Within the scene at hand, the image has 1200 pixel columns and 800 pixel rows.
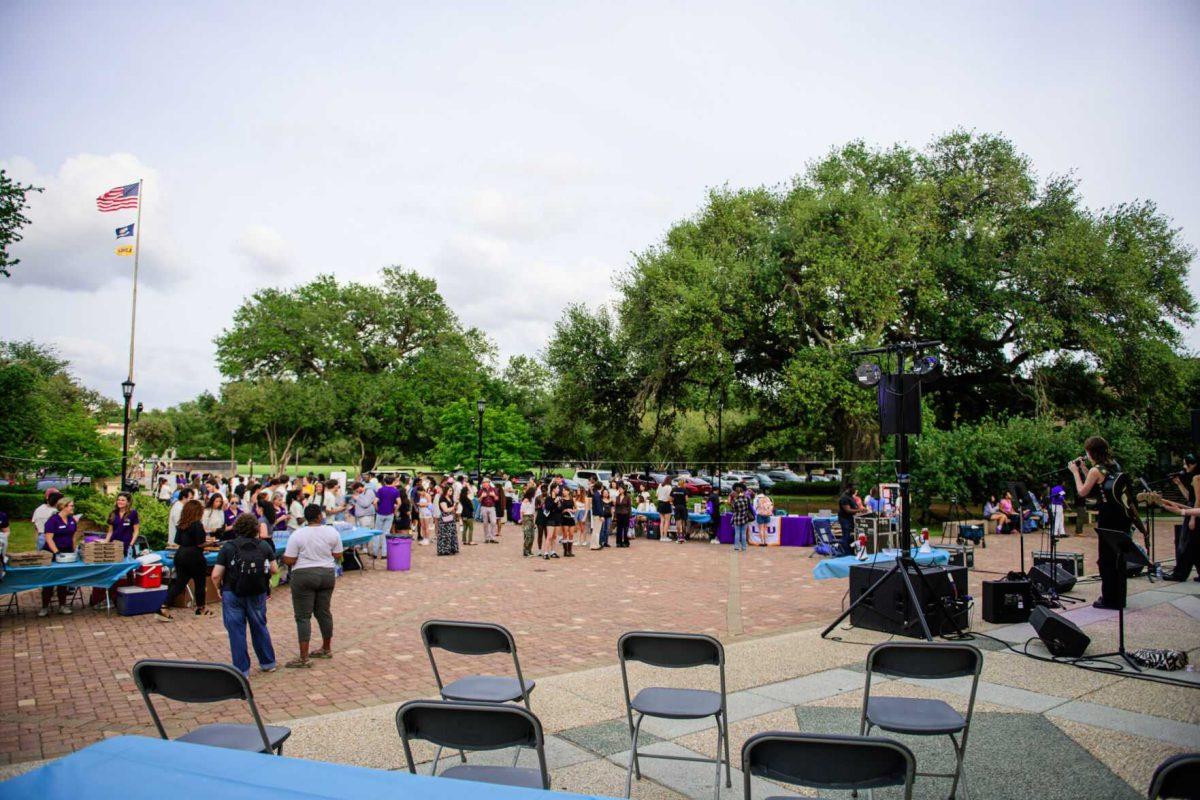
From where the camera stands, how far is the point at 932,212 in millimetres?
32500

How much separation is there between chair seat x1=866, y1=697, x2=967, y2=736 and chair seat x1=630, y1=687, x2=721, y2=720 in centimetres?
95

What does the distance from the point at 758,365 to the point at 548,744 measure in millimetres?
30694

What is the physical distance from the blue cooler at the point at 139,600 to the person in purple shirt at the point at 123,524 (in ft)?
3.59

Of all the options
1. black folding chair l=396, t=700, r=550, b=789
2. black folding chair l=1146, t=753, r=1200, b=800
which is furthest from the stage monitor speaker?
black folding chair l=396, t=700, r=550, b=789

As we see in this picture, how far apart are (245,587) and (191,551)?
12.1ft

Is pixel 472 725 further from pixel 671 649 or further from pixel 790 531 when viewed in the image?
pixel 790 531

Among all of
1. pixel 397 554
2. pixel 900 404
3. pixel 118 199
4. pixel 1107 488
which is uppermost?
pixel 118 199

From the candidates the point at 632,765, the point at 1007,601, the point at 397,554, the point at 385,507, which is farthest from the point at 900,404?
the point at 385,507

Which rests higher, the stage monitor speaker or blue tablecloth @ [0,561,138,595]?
the stage monitor speaker

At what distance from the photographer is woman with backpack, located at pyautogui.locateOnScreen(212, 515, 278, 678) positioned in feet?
23.8

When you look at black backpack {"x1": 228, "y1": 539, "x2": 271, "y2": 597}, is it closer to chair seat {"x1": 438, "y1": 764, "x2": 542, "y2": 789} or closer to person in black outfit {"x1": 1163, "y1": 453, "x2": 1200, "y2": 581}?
chair seat {"x1": 438, "y1": 764, "x2": 542, "y2": 789}

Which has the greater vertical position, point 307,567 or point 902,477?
point 902,477

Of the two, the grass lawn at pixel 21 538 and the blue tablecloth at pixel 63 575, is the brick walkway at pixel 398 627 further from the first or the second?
the grass lawn at pixel 21 538

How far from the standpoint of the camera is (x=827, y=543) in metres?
18.7
